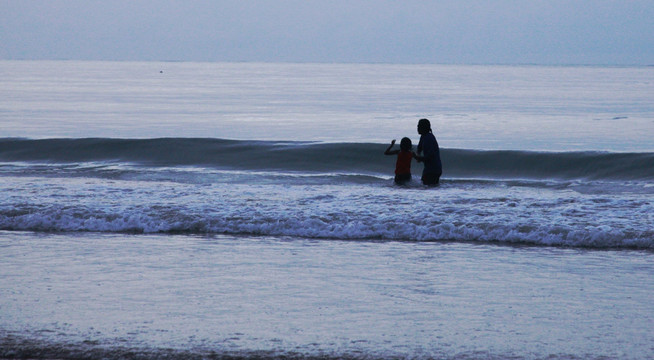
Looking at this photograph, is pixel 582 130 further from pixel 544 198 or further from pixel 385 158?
pixel 544 198

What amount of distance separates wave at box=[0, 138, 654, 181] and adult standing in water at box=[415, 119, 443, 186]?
19.0 ft

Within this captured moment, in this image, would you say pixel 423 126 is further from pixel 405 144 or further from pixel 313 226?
pixel 313 226

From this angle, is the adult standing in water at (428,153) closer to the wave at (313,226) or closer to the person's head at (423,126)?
the person's head at (423,126)

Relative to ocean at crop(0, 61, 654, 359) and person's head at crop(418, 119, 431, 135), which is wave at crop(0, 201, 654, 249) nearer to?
ocean at crop(0, 61, 654, 359)

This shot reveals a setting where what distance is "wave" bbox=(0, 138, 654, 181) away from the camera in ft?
67.5

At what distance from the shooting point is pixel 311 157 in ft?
74.5

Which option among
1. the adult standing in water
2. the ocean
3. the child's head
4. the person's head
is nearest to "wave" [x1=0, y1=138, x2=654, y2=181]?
the ocean

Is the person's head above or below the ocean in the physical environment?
above

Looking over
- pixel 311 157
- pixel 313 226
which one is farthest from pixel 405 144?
pixel 311 157

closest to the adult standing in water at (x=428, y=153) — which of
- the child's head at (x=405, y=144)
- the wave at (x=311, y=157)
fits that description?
the child's head at (x=405, y=144)

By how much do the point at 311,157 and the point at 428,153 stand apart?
29.8 feet

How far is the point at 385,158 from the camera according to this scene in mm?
22734

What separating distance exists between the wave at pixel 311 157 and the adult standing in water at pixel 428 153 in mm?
5805

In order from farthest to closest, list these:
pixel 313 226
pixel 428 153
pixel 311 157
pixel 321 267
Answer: pixel 311 157
pixel 428 153
pixel 313 226
pixel 321 267
